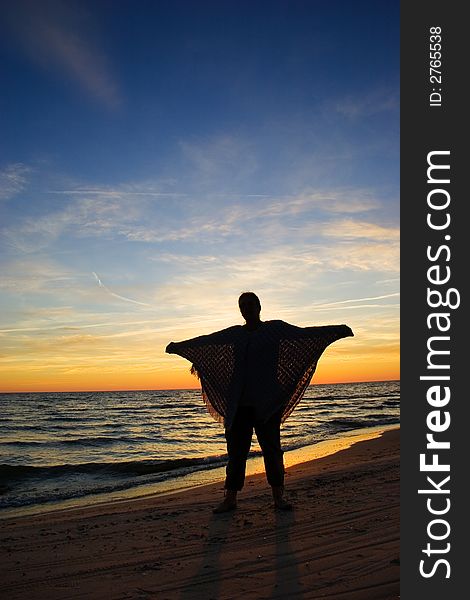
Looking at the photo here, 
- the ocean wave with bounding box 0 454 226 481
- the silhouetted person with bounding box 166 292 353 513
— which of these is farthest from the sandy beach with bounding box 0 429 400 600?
the ocean wave with bounding box 0 454 226 481

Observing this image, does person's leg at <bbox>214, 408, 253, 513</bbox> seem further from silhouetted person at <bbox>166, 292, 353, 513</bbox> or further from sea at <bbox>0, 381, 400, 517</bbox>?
sea at <bbox>0, 381, 400, 517</bbox>

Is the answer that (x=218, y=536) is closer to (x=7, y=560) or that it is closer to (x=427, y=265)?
(x=7, y=560)

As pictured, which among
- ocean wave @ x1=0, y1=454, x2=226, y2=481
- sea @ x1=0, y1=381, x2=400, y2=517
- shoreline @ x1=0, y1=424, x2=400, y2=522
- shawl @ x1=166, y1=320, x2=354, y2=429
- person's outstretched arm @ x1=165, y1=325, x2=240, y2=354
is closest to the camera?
shawl @ x1=166, y1=320, x2=354, y2=429

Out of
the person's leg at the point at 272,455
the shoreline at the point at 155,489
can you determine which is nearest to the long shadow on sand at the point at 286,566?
the person's leg at the point at 272,455

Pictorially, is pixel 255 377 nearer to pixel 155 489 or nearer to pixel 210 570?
pixel 210 570

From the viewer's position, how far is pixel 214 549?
4.22 meters

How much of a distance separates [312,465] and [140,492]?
3.28 meters

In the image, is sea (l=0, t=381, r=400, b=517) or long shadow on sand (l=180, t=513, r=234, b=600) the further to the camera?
sea (l=0, t=381, r=400, b=517)

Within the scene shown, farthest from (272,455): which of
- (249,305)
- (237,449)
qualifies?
(249,305)

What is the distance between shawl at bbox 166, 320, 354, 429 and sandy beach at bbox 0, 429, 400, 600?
1.09 metres

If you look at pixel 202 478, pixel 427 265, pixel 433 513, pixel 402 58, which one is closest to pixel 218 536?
pixel 433 513

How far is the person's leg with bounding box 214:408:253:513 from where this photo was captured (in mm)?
5645

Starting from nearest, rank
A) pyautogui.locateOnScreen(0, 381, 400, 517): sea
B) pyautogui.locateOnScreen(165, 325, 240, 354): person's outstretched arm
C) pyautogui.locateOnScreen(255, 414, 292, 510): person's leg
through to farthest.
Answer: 1. pyautogui.locateOnScreen(255, 414, 292, 510): person's leg
2. pyautogui.locateOnScreen(165, 325, 240, 354): person's outstretched arm
3. pyautogui.locateOnScreen(0, 381, 400, 517): sea

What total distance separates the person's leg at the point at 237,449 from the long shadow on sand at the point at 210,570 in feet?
2.00
